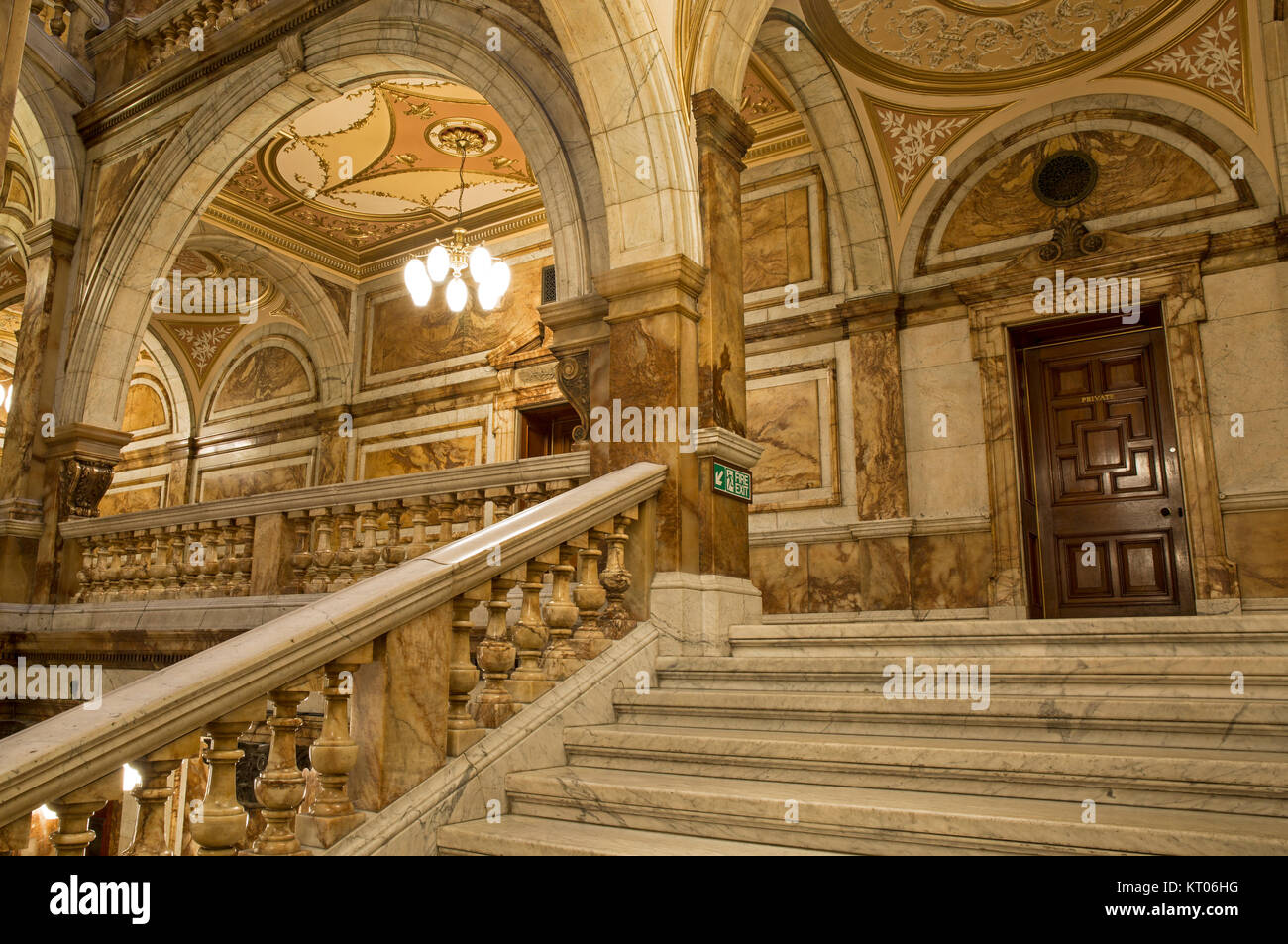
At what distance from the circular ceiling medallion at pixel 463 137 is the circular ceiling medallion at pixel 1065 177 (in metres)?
4.99

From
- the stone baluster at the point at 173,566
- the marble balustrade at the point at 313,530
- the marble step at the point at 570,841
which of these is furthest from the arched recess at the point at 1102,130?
the marble step at the point at 570,841

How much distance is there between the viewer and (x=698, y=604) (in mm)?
4465

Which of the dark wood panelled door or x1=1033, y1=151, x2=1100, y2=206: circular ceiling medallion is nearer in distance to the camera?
the dark wood panelled door

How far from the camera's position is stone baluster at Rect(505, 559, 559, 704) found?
3443 millimetres

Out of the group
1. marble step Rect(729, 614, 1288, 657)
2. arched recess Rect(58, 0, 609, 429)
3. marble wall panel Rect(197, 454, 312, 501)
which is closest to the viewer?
marble step Rect(729, 614, 1288, 657)

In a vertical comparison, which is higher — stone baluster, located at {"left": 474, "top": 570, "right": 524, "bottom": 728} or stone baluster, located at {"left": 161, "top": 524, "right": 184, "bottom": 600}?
stone baluster, located at {"left": 161, "top": 524, "right": 184, "bottom": 600}

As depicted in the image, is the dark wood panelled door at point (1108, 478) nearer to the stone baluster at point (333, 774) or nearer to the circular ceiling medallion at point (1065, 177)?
the circular ceiling medallion at point (1065, 177)

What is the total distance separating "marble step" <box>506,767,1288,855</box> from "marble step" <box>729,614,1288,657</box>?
1.05 metres

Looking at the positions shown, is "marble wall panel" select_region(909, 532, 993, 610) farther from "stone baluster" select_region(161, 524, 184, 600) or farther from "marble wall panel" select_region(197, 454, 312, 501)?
"marble wall panel" select_region(197, 454, 312, 501)

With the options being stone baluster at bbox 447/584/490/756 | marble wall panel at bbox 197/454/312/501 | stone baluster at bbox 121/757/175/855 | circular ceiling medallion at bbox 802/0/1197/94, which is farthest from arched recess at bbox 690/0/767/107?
marble wall panel at bbox 197/454/312/501

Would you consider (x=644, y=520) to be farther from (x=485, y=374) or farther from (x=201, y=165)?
(x=485, y=374)

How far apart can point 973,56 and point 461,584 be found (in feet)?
21.4

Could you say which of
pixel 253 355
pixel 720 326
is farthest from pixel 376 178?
pixel 720 326
